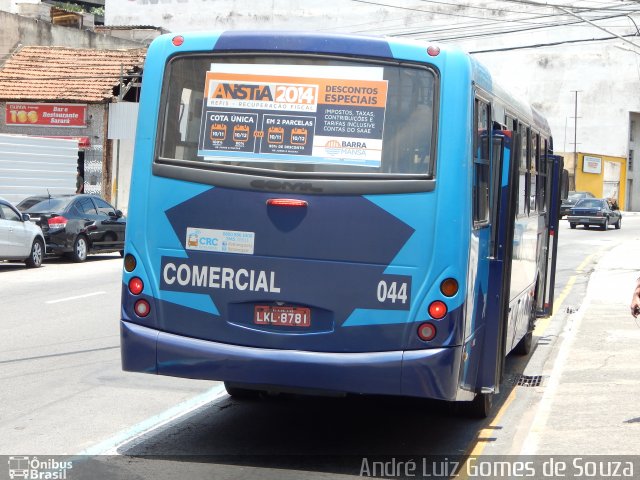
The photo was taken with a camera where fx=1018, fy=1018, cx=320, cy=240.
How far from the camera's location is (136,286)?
22.9 feet

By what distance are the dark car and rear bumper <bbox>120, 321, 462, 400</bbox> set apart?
1715 centimetres

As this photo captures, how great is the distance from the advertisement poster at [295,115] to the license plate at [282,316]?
38.6 inches

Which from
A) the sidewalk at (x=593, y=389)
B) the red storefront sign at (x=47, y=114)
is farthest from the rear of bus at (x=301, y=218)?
the red storefront sign at (x=47, y=114)

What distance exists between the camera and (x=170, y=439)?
749 centimetres

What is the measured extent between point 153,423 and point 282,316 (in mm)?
1924

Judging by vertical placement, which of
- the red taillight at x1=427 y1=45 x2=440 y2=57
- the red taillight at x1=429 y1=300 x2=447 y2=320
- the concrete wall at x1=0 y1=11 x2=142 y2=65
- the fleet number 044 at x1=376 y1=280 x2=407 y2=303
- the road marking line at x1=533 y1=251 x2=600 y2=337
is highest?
the concrete wall at x1=0 y1=11 x2=142 y2=65

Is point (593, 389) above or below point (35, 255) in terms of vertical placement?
below

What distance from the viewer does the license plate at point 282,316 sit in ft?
21.9

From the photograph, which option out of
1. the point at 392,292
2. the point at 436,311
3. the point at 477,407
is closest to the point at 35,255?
the point at 477,407

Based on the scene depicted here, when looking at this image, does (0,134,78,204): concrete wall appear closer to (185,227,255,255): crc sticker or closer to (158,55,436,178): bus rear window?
(158,55,436,178): bus rear window

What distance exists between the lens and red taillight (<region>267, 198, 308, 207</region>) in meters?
Result: 6.65

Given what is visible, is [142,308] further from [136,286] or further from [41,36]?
[41,36]

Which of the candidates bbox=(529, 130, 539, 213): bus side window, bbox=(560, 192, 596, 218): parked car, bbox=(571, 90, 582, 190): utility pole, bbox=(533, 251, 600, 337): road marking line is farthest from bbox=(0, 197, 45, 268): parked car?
bbox=(571, 90, 582, 190): utility pole

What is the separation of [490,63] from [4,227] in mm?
59513
